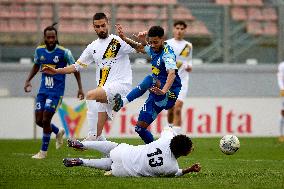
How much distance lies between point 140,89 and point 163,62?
0.53 m

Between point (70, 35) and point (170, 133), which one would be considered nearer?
point (170, 133)

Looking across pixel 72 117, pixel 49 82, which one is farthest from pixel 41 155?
pixel 72 117

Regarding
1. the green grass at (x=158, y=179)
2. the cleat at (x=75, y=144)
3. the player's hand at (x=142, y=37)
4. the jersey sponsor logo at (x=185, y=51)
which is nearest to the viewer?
the green grass at (x=158, y=179)

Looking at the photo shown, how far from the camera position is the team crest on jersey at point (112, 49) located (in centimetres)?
1383

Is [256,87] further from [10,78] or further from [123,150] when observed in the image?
[123,150]

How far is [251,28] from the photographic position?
84.9 ft

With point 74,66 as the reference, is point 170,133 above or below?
below

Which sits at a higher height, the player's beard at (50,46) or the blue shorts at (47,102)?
the player's beard at (50,46)

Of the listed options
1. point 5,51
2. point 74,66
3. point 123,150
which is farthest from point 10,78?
point 123,150

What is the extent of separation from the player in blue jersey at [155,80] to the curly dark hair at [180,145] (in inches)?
74.8

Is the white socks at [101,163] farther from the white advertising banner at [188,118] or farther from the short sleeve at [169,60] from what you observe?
the white advertising banner at [188,118]

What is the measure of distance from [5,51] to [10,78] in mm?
734

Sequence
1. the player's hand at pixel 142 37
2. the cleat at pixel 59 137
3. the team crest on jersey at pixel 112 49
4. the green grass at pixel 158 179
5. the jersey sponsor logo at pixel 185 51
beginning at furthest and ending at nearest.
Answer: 1. the jersey sponsor logo at pixel 185 51
2. the cleat at pixel 59 137
3. the team crest on jersey at pixel 112 49
4. the player's hand at pixel 142 37
5. the green grass at pixel 158 179

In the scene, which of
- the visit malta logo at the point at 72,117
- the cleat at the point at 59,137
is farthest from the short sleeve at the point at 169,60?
the visit malta logo at the point at 72,117
